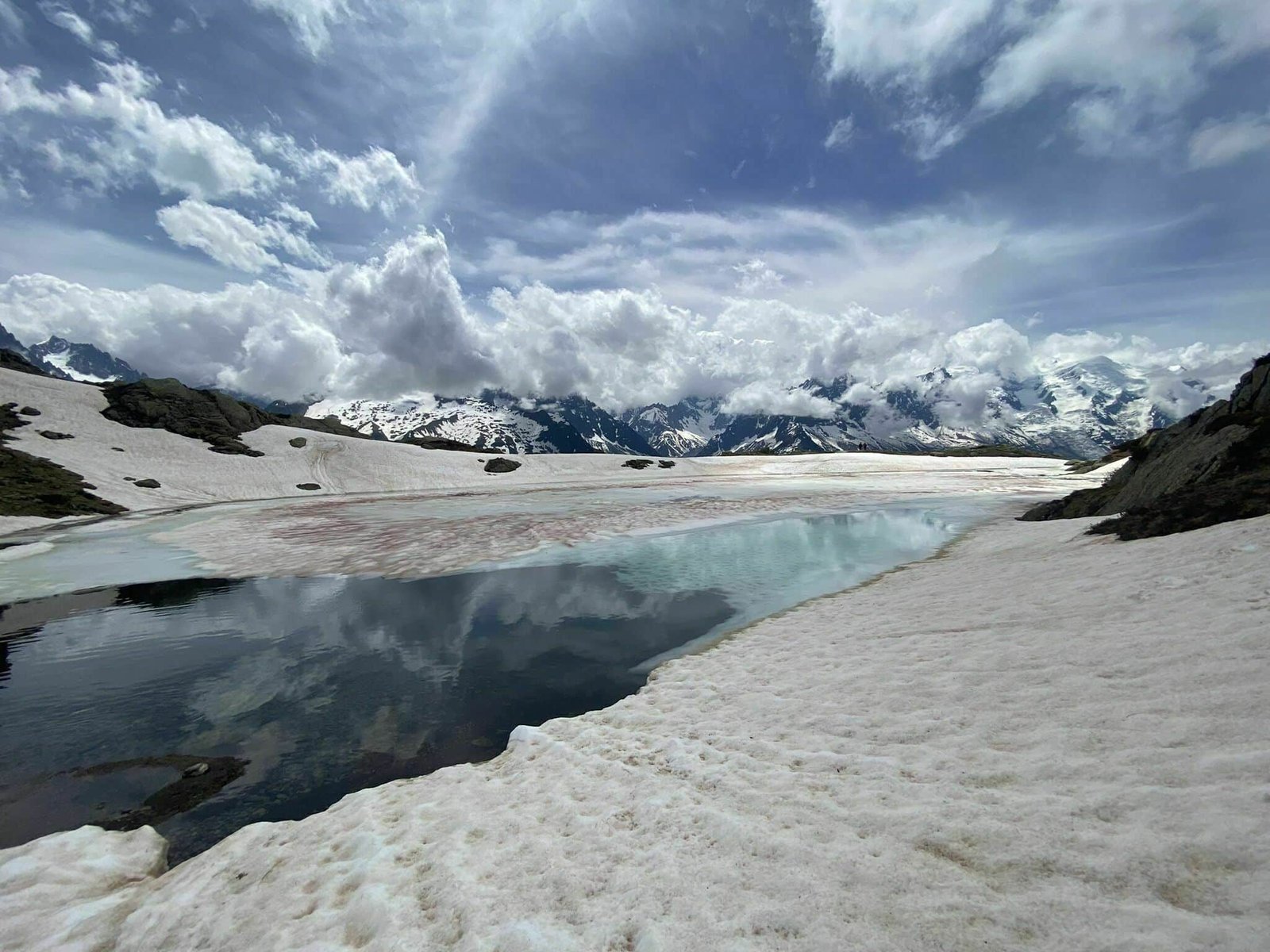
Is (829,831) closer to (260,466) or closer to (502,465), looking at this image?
(260,466)

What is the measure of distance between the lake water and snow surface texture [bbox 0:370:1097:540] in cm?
3492

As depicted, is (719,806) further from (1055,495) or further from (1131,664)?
(1055,495)

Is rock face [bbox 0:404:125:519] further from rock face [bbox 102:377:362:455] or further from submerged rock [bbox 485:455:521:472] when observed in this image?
submerged rock [bbox 485:455:521:472]

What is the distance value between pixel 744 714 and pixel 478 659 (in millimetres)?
6766

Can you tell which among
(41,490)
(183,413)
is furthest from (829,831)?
(183,413)

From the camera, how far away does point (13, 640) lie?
563 inches

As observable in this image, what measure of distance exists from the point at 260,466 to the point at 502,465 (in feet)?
102

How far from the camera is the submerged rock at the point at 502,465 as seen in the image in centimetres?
8281

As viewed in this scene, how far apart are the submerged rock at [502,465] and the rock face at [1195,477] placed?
226 ft

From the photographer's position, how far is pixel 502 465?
274 ft

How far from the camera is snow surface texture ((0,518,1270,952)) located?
12.2ft

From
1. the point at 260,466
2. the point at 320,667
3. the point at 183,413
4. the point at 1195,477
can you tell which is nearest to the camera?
the point at 320,667

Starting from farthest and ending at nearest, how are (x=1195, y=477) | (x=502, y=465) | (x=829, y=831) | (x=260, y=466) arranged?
(x=502, y=465) < (x=260, y=466) < (x=1195, y=477) < (x=829, y=831)

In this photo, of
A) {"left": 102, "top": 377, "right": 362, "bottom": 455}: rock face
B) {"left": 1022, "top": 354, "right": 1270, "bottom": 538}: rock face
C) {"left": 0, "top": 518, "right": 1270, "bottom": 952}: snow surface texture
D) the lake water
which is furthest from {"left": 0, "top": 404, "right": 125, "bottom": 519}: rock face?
{"left": 1022, "top": 354, "right": 1270, "bottom": 538}: rock face
